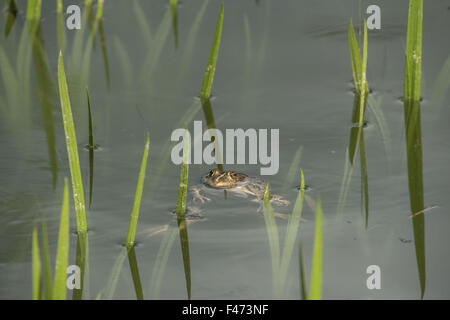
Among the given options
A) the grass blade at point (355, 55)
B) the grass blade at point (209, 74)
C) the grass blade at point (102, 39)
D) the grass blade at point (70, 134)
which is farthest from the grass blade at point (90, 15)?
the grass blade at point (70, 134)

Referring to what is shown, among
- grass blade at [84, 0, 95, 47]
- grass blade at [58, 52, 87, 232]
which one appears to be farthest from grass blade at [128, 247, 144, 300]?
grass blade at [84, 0, 95, 47]

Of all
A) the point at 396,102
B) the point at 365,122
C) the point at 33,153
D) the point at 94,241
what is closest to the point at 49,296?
the point at 94,241

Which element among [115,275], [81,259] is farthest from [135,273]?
[81,259]

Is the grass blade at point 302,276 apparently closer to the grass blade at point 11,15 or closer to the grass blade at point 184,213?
the grass blade at point 184,213

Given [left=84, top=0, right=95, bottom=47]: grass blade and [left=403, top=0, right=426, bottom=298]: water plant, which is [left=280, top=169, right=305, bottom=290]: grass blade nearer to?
[left=403, top=0, right=426, bottom=298]: water plant
